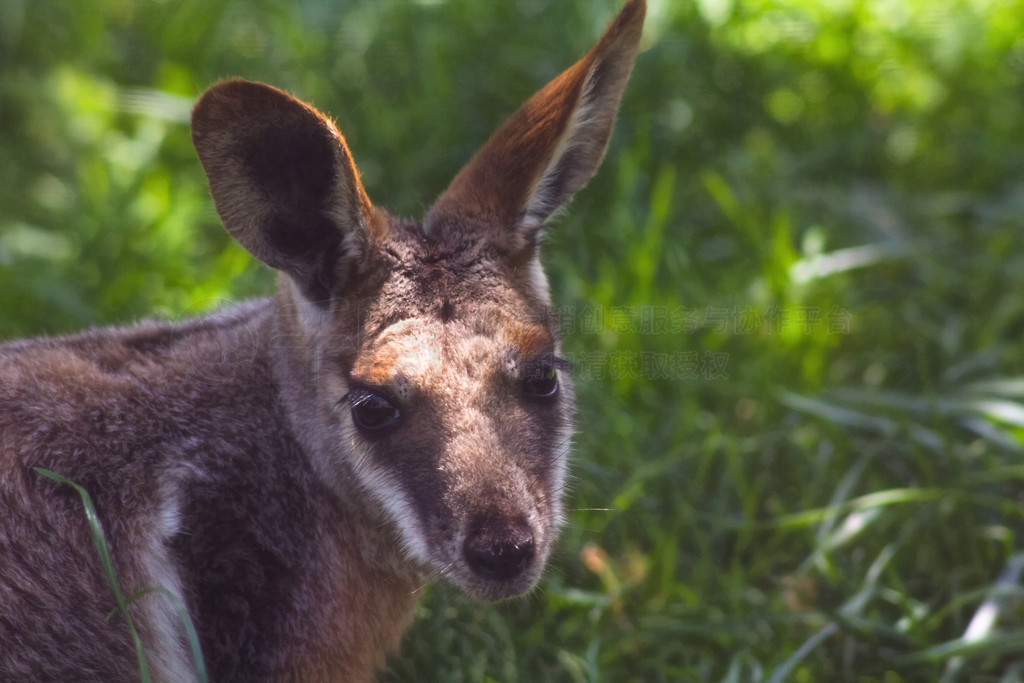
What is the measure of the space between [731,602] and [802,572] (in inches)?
13.4

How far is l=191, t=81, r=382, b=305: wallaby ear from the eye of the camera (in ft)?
10.2

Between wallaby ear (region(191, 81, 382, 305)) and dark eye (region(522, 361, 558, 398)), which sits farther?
dark eye (region(522, 361, 558, 398))

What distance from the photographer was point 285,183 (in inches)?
133

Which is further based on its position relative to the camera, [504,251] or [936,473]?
[936,473]

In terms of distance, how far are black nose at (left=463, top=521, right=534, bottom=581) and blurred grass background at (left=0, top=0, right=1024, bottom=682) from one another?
849 millimetres

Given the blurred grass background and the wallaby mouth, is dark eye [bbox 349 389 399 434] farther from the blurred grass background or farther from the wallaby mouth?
the blurred grass background

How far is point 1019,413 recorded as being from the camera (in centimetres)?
448

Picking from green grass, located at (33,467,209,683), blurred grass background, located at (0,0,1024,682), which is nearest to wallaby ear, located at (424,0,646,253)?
blurred grass background, located at (0,0,1024,682)

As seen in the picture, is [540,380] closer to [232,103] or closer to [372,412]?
[372,412]

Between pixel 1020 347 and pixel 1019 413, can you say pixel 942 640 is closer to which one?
pixel 1019 413

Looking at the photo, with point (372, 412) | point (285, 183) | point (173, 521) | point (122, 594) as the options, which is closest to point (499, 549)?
point (372, 412)

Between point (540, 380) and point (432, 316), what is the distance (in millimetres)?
410

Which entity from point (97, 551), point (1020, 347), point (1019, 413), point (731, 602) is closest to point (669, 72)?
point (1020, 347)

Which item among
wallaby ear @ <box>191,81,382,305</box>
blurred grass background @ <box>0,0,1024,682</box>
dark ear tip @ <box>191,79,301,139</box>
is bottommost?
blurred grass background @ <box>0,0,1024,682</box>
